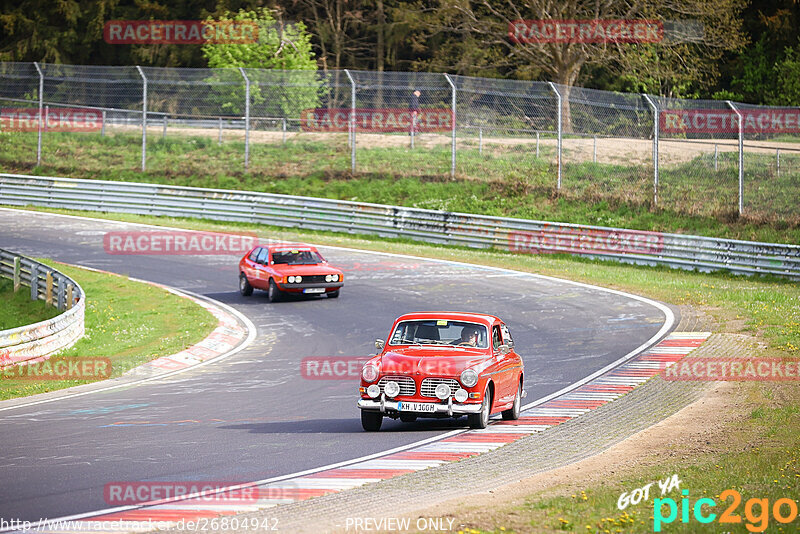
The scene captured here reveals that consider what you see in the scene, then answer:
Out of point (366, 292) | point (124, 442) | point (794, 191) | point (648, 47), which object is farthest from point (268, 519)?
point (648, 47)

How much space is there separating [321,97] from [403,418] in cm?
2710

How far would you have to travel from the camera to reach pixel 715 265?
28.1m

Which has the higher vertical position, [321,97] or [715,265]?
[321,97]

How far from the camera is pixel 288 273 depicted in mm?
23766

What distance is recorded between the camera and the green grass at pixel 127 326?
58.0ft

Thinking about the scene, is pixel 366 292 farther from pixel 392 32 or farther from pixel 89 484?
pixel 392 32

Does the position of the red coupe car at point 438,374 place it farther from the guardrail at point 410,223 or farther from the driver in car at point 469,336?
the guardrail at point 410,223

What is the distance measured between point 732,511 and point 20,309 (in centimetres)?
1986

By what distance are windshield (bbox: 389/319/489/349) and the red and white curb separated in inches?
43.7

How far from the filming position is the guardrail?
28.1m

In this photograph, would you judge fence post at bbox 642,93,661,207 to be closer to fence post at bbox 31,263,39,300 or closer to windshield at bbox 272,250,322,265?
windshield at bbox 272,250,322,265

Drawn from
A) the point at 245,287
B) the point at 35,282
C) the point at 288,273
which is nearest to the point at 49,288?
the point at 35,282

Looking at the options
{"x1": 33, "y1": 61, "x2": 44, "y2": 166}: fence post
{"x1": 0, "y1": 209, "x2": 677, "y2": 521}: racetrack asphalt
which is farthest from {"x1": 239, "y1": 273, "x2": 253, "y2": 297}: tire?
{"x1": 33, "y1": 61, "x2": 44, "y2": 166}: fence post

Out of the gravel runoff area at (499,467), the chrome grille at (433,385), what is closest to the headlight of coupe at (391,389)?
the chrome grille at (433,385)
